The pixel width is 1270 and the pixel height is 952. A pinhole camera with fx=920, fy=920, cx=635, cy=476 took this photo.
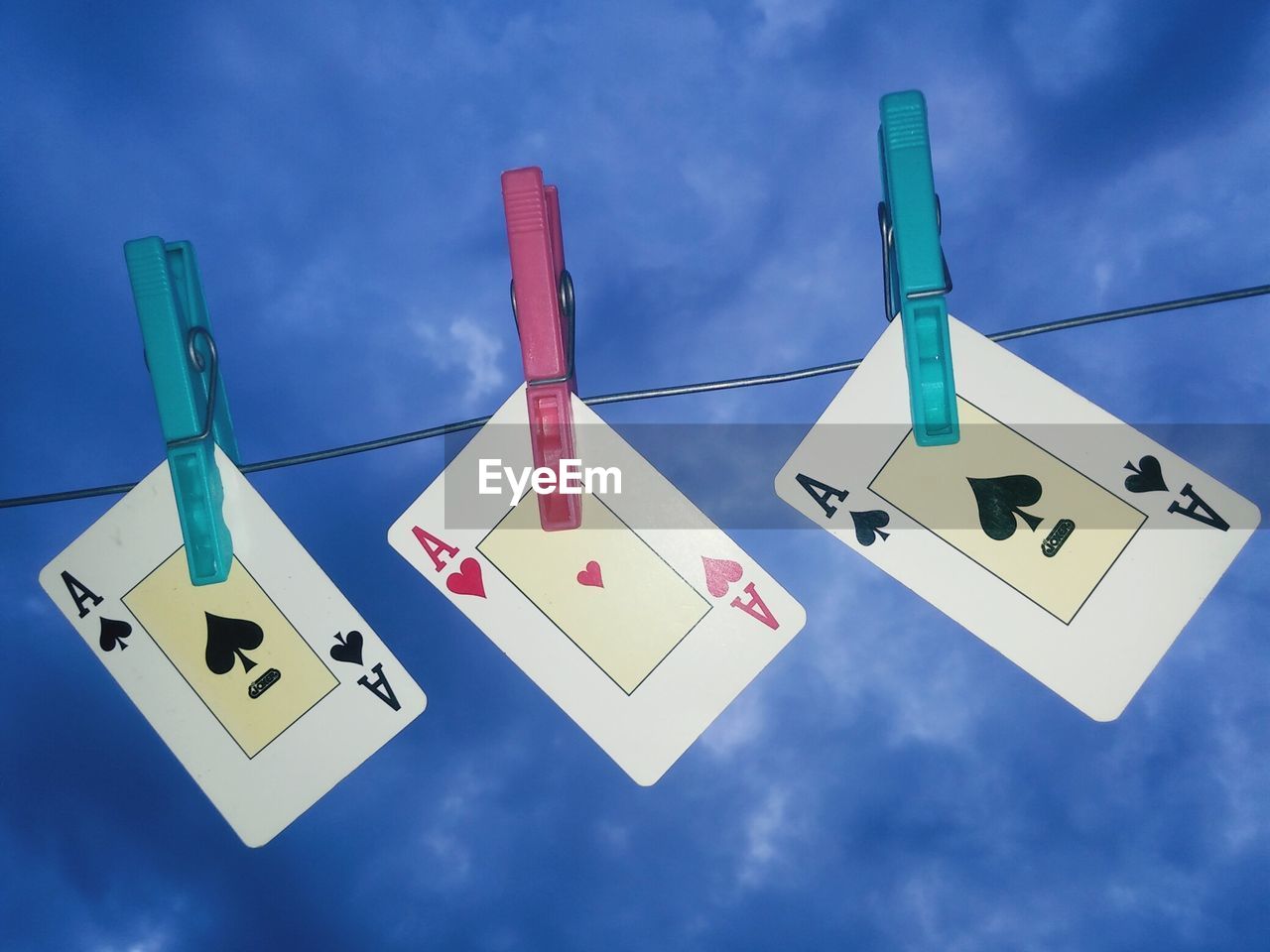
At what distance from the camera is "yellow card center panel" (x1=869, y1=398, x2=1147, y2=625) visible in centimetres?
88

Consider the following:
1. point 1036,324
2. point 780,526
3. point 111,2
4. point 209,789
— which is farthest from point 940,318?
point 111,2

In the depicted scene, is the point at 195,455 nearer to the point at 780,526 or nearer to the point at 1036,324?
the point at 780,526

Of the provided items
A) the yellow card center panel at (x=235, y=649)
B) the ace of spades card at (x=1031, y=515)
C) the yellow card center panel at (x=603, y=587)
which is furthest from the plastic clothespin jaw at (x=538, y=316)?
the yellow card center panel at (x=235, y=649)

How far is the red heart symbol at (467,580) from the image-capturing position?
0.97m

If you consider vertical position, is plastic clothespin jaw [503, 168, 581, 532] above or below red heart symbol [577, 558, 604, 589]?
above

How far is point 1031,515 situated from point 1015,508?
16mm

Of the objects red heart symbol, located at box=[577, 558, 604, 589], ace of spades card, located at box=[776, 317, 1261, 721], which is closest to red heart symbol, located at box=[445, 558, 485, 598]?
red heart symbol, located at box=[577, 558, 604, 589]

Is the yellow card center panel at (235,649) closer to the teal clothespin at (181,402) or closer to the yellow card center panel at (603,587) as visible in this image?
the teal clothespin at (181,402)

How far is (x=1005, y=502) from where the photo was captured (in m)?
Answer: 0.90

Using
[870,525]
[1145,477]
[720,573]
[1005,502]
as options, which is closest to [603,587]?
[720,573]

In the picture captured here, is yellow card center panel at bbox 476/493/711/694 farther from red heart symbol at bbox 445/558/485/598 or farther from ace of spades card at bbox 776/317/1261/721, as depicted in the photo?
ace of spades card at bbox 776/317/1261/721

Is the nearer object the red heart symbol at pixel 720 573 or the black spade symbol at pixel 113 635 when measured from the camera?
the red heart symbol at pixel 720 573

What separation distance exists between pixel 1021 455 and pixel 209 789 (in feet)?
3.04

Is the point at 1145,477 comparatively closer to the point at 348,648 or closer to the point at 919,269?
the point at 919,269
